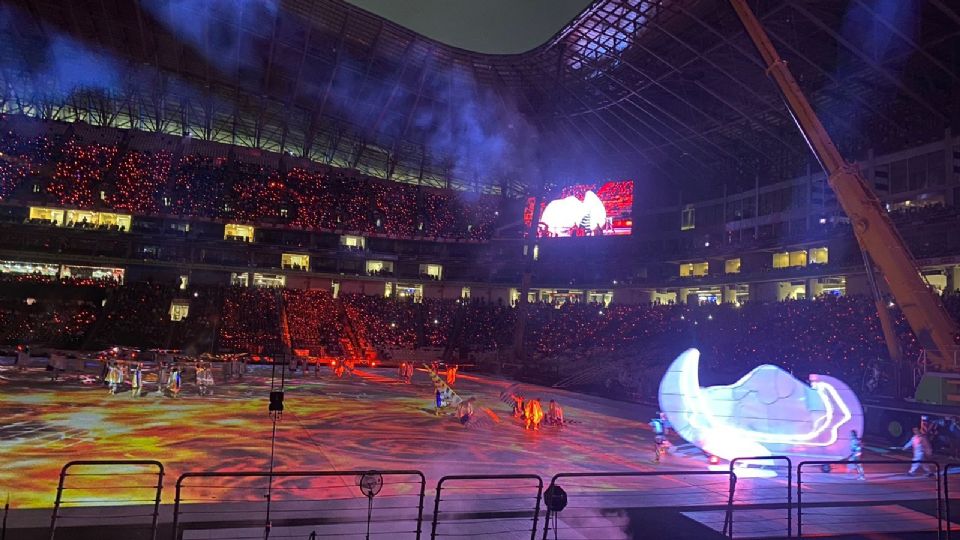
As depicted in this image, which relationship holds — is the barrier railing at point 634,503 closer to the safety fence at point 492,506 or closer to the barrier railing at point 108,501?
the safety fence at point 492,506

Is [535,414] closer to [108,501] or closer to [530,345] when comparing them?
[108,501]

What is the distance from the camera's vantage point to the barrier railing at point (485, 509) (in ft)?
25.1

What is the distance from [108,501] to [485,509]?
5366mm

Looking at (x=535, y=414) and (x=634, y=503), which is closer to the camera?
(x=634, y=503)

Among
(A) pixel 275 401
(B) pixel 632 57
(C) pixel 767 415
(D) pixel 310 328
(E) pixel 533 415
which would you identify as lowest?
(E) pixel 533 415

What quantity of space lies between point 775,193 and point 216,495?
4789cm

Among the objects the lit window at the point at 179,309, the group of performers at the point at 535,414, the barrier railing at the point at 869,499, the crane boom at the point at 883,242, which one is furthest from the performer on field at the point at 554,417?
the lit window at the point at 179,309

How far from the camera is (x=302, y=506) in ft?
29.6

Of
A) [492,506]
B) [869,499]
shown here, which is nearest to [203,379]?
[492,506]

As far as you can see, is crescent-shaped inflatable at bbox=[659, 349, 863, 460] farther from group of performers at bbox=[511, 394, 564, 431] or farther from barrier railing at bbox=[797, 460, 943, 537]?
group of performers at bbox=[511, 394, 564, 431]

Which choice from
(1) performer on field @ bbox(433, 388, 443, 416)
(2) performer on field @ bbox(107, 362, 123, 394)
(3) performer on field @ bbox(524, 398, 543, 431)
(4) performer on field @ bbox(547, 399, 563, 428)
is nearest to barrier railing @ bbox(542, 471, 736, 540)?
(3) performer on field @ bbox(524, 398, 543, 431)

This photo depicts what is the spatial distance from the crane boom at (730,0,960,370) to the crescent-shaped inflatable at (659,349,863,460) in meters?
3.64

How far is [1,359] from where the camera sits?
107 ft

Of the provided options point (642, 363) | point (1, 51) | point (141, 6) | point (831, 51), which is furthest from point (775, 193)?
point (1, 51)
